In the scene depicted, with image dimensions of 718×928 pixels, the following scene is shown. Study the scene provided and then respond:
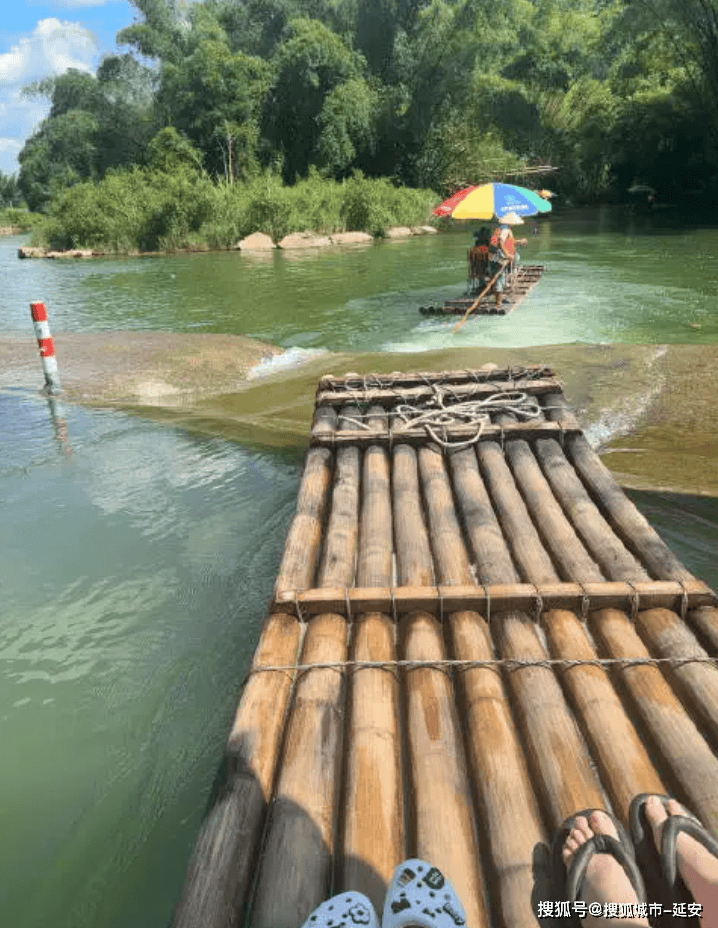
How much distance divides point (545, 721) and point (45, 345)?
7866 mm

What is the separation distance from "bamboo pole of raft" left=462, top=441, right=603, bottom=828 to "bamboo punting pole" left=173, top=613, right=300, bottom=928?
2.92 ft

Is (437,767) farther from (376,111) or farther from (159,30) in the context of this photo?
(159,30)

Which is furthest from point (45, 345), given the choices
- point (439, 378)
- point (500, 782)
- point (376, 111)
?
point (376, 111)

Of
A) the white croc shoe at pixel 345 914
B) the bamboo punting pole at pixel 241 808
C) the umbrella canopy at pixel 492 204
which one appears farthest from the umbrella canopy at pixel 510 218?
the white croc shoe at pixel 345 914

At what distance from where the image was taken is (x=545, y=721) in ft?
8.16

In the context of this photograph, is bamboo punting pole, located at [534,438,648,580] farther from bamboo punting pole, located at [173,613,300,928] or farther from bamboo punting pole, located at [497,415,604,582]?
bamboo punting pole, located at [173,613,300,928]

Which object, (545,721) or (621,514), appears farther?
(621,514)

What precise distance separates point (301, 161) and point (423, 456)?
37.3 meters

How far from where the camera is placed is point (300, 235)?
2819cm

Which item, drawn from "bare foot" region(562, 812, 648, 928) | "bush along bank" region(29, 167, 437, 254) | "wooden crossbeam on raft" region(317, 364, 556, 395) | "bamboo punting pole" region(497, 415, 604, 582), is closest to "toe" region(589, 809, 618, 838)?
"bare foot" region(562, 812, 648, 928)

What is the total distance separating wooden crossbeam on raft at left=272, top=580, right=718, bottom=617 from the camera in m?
3.03

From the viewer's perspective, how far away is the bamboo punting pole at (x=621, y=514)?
3305mm

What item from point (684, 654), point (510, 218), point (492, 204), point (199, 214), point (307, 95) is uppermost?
point (307, 95)

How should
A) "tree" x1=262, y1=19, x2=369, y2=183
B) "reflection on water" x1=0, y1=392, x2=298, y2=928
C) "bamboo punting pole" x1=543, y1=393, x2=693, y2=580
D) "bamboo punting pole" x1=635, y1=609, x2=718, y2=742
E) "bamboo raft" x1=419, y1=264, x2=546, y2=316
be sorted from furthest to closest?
"tree" x1=262, y1=19, x2=369, y2=183 → "bamboo raft" x1=419, y1=264, x2=546, y2=316 → "bamboo punting pole" x1=543, y1=393, x2=693, y2=580 → "reflection on water" x1=0, y1=392, x2=298, y2=928 → "bamboo punting pole" x1=635, y1=609, x2=718, y2=742
